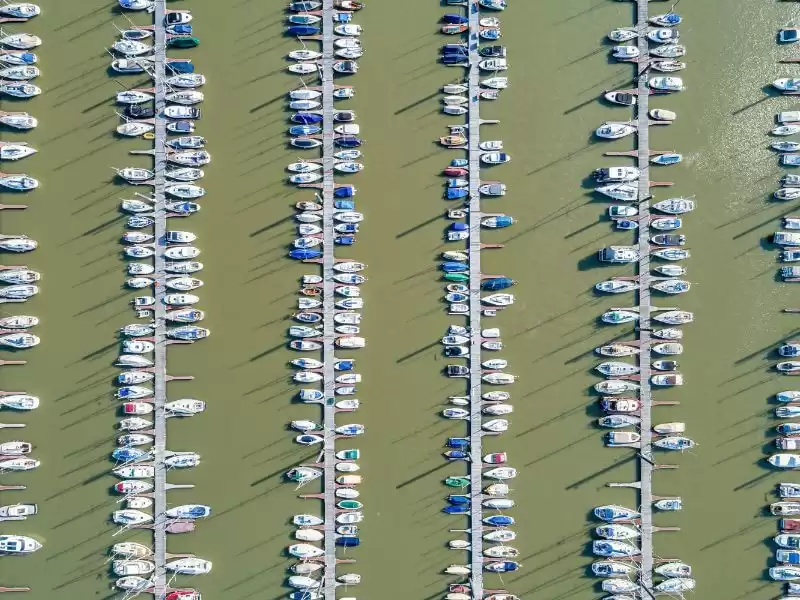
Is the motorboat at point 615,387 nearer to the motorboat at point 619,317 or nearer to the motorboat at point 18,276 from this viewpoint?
the motorboat at point 619,317

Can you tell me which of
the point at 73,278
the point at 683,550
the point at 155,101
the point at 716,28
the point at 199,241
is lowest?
the point at 683,550

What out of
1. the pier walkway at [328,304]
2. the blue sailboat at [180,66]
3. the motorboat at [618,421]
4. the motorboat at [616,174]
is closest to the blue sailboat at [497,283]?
the motorboat at [616,174]

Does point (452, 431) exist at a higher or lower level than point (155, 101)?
lower

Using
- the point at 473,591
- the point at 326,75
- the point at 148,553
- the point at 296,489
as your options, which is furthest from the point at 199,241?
the point at 473,591

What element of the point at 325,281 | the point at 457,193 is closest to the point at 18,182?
the point at 325,281

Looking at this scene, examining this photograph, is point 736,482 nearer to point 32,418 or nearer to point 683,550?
point 683,550
